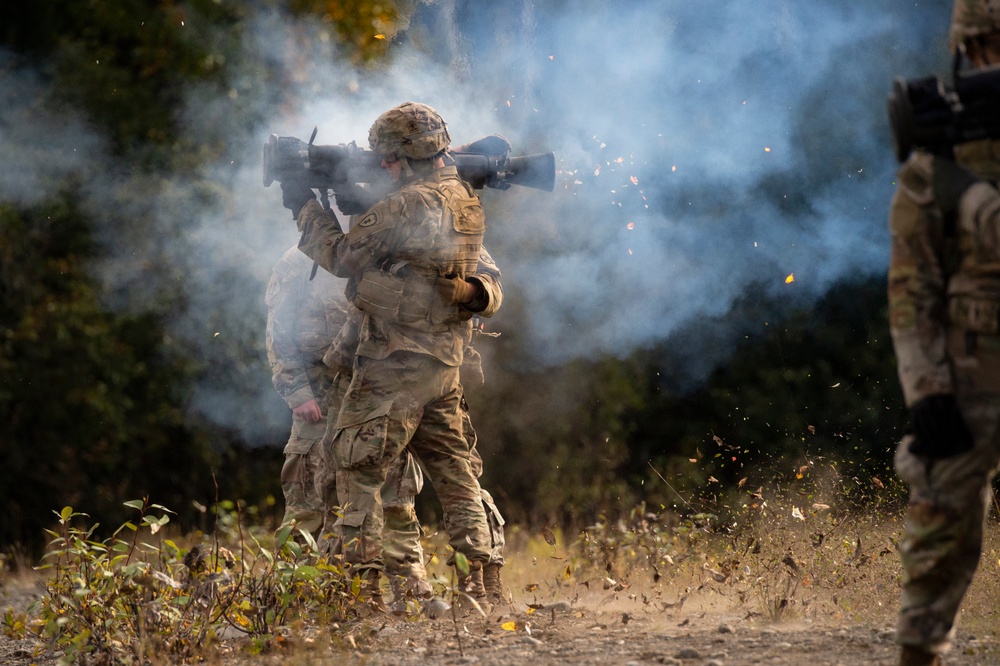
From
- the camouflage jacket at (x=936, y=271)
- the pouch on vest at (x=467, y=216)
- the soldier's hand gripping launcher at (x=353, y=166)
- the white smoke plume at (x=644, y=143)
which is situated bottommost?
the camouflage jacket at (x=936, y=271)

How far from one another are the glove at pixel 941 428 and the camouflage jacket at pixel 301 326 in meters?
3.46

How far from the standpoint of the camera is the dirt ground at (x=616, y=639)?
13.8 feet

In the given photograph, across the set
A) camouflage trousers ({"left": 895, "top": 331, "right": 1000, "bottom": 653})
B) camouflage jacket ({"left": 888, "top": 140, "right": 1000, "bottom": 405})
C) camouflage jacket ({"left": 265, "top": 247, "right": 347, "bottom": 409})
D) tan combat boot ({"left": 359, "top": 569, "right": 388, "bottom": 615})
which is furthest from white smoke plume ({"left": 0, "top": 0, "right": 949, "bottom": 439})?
camouflage trousers ({"left": 895, "top": 331, "right": 1000, "bottom": 653})

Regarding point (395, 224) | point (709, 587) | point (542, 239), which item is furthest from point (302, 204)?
point (542, 239)

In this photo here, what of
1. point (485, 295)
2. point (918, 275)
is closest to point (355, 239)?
point (485, 295)

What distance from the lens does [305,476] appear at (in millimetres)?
6234

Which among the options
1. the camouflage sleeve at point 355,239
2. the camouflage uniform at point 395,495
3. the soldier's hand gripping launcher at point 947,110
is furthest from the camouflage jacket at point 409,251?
the soldier's hand gripping launcher at point 947,110

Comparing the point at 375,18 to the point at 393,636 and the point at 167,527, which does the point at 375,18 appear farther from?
the point at 393,636

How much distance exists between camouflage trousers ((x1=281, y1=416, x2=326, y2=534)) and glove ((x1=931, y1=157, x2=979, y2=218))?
357 cm

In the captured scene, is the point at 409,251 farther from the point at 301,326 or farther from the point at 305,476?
the point at 305,476

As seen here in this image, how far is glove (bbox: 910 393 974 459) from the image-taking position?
3332mm

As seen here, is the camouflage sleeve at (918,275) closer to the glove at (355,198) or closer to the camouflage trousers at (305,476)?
the glove at (355,198)

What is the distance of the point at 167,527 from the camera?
11.9 meters

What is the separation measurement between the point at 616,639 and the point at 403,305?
159 cm
